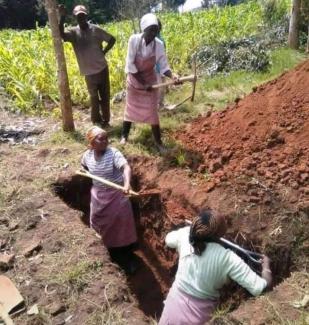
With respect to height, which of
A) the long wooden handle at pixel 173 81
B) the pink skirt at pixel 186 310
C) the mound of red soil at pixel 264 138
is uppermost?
the long wooden handle at pixel 173 81

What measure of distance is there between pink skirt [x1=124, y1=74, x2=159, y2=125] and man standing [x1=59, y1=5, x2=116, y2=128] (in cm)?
74

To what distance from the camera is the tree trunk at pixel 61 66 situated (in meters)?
5.62

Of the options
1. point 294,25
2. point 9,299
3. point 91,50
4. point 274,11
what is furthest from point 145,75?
point 274,11

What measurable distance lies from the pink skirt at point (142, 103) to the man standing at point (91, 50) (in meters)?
0.74

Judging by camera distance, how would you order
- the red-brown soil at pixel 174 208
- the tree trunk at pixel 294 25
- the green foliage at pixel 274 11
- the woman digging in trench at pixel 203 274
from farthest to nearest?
the green foliage at pixel 274 11, the tree trunk at pixel 294 25, the red-brown soil at pixel 174 208, the woman digging in trench at pixel 203 274

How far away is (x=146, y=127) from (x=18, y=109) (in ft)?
8.51

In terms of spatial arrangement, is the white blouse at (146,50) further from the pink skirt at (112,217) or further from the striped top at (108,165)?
the pink skirt at (112,217)

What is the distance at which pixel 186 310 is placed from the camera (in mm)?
2992

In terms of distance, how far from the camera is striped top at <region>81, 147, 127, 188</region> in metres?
4.38

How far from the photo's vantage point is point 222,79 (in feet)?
26.1

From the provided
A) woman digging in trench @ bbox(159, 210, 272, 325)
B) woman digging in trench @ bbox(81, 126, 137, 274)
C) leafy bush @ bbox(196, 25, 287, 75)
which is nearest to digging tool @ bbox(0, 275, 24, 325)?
woman digging in trench @ bbox(159, 210, 272, 325)

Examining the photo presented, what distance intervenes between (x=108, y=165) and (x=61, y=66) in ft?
6.93

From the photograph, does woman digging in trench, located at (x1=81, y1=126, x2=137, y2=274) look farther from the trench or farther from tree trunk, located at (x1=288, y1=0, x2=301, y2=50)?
tree trunk, located at (x1=288, y1=0, x2=301, y2=50)

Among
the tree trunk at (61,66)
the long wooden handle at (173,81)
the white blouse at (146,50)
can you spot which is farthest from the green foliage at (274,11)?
the long wooden handle at (173,81)
